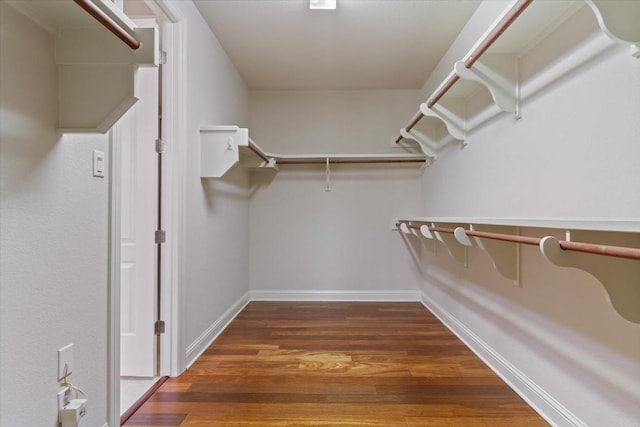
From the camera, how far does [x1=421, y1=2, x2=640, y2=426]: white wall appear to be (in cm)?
120

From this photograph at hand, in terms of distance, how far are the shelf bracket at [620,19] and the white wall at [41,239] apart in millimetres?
1730

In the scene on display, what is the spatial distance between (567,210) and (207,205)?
2191mm

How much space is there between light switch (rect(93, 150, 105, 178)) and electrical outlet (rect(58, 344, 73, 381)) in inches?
25.1

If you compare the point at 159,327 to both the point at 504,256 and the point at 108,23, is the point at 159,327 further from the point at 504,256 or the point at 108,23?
the point at 504,256

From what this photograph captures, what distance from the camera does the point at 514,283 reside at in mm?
1857

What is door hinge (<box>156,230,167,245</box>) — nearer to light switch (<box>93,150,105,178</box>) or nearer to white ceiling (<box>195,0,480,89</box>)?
light switch (<box>93,150,105,178</box>)

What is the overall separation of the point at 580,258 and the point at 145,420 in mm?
1959

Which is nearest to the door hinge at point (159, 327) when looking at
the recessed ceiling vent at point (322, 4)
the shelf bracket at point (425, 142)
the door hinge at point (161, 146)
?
the door hinge at point (161, 146)

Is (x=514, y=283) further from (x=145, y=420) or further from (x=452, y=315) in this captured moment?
(x=145, y=420)

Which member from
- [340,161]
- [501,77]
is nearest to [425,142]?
[340,161]

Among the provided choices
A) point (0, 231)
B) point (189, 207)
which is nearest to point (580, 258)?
point (0, 231)

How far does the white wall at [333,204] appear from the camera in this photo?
3.88 metres

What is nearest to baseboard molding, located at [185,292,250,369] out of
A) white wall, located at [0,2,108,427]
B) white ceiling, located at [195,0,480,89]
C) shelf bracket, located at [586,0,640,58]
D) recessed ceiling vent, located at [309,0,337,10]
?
white wall, located at [0,2,108,427]

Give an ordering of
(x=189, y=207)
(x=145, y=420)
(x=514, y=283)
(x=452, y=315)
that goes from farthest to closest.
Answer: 1. (x=452, y=315)
2. (x=189, y=207)
3. (x=514, y=283)
4. (x=145, y=420)
